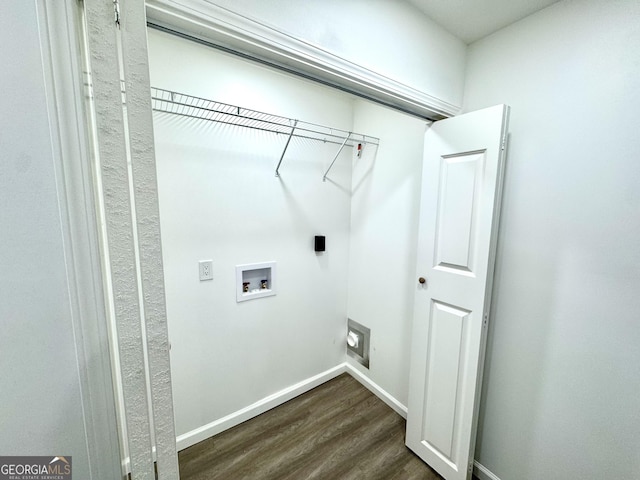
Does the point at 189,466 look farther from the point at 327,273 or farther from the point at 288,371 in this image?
the point at 327,273

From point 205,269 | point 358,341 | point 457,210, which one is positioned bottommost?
point 358,341

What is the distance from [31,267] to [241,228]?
130 centimetres

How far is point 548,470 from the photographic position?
1155 millimetres

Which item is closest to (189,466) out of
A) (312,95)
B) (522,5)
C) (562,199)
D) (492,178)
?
(492,178)

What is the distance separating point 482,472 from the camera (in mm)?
Result: 1372

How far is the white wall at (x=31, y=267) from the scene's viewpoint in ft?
1.06

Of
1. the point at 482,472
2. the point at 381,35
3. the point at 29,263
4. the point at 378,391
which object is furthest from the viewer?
the point at 378,391

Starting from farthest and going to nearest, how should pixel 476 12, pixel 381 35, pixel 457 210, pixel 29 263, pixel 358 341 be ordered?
Result: pixel 358 341, pixel 457 210, pixel 476 12, pixel 381 35, pixel 29 263

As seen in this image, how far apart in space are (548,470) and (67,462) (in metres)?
1.80

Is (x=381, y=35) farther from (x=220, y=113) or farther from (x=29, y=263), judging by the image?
(x=29, y=263)

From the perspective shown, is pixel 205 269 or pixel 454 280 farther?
pixel 205 269

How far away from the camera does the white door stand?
3.80 feet

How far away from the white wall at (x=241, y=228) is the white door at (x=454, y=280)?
838mm

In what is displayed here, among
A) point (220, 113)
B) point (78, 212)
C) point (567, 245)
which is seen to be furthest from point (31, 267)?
point (567, 245)
